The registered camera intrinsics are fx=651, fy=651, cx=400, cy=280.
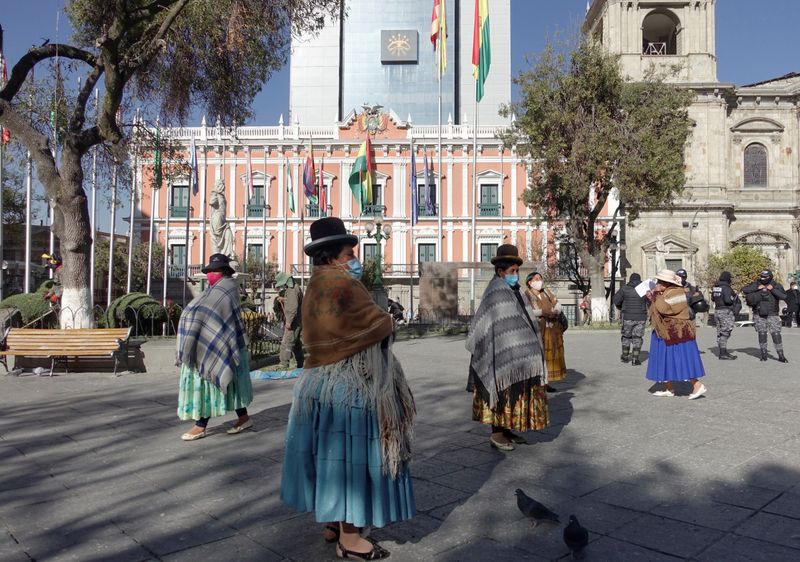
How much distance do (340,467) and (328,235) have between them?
1166mm

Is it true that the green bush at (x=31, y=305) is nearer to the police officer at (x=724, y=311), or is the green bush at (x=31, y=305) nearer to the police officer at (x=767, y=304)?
the police officer at (x=724, y=311)

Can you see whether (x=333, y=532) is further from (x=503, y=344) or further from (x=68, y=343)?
(x=68, y=343)

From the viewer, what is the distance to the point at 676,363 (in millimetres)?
7789

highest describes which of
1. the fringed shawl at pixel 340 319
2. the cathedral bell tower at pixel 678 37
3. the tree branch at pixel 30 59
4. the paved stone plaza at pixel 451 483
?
the cathedral bell tower at pixel 678 37

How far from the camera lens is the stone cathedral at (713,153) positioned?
38.1m

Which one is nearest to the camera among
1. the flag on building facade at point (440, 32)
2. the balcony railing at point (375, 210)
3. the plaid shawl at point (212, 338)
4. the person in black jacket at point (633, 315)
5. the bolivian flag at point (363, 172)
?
the plaid shawl at point (212, 338)

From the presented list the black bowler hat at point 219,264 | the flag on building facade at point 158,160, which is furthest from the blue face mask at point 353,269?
the flag on building facade at point 158,160

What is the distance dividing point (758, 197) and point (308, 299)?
1733 inches

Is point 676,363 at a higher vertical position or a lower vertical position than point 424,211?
lower

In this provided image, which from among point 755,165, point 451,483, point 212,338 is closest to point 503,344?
point 451,483

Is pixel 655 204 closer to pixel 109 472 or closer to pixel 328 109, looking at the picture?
pixel 109 472

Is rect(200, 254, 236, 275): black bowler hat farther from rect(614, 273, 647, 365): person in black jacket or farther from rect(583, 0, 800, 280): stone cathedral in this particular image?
rect(583, 0, 800, 280): stone cathedral

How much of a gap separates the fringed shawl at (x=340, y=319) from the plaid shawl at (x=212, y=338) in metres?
2.77

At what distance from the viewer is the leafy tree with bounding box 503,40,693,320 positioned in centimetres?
2452
